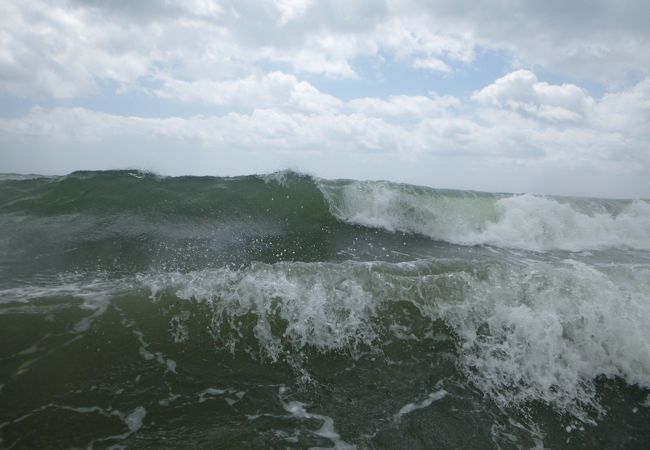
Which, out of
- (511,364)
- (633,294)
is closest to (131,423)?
(511,364)

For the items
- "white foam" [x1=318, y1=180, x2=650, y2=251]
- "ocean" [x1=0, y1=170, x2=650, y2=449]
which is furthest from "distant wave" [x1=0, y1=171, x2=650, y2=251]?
"ocean" [x1=0, y1=170, x2=650, y2=449]

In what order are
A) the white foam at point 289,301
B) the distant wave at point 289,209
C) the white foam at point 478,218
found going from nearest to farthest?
the white foam at point 289,301 → the distant wave at point 289,209 → the white foam at point 478,218

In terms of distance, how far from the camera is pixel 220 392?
367cm

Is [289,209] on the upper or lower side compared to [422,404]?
upper

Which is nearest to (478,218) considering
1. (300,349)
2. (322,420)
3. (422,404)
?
(300,349)

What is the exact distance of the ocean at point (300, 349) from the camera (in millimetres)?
3307

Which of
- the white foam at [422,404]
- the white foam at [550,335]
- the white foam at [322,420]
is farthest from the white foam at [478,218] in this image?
the white foam at [322,420]

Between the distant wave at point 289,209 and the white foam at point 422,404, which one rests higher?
the distant wave at point 289,209

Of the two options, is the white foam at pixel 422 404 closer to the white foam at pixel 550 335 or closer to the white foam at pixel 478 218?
the white foam at pixel 550 335

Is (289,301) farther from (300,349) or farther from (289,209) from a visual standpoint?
(289,209)

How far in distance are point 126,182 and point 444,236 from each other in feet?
31.3

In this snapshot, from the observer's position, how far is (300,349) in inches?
175

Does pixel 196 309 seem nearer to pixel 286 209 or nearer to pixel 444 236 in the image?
pixel 286 209

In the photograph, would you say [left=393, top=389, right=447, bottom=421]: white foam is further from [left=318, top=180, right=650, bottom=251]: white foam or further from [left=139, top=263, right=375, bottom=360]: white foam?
[left=318, top=180, right=650, bottom=251]: white foam
